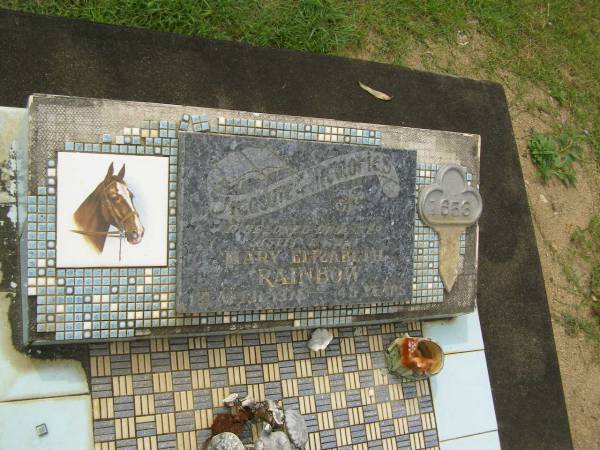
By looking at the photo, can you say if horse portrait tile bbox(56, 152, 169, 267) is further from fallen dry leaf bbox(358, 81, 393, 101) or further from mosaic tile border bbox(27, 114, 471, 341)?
fallen dry leaf bbox(358, 81, 393, 101)

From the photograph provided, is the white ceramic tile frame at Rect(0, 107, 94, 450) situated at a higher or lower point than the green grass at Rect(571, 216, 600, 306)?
lower

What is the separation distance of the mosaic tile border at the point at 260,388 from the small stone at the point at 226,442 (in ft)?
0.84

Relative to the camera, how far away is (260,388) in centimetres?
301

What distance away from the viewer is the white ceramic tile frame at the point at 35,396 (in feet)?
8.57

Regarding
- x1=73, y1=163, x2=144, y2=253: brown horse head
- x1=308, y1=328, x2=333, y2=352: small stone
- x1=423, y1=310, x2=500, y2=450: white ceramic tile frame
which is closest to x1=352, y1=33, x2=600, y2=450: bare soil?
x1=423, y1=310, x2=500, y2=450: white ceramic tile frame

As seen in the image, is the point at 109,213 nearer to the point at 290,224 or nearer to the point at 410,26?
the point at 290,224

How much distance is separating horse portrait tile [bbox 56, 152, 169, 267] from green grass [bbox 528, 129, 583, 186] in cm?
308

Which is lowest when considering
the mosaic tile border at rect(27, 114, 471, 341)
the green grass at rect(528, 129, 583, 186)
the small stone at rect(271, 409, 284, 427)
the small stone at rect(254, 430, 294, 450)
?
the small stone at rect(254, 430, 294, 450)

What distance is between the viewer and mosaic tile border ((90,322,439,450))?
9.06ft

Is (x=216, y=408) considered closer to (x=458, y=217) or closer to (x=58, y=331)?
(x=58, y=331)

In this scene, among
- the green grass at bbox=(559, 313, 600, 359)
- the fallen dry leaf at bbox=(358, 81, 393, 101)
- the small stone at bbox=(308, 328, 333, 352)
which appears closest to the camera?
the small stone at bbox=(308, 328, 333, 352)

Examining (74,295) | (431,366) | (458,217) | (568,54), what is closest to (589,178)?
(568,54)

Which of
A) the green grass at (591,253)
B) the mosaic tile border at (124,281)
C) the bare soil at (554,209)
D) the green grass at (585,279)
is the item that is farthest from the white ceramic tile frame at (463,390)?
the green grass at (591,253)

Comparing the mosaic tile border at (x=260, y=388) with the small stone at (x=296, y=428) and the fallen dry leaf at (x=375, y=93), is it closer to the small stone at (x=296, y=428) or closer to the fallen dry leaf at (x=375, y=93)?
the small stone at (x=296, y=428)
